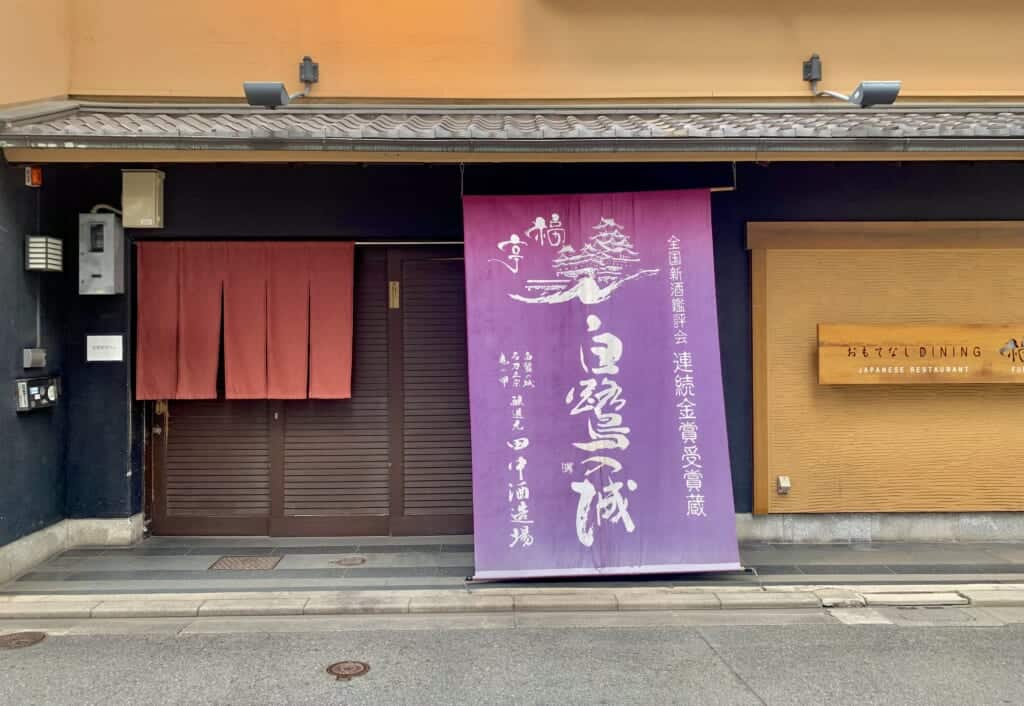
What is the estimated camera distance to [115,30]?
8422mm

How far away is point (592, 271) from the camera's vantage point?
23.2 ft

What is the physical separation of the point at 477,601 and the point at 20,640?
3861 mm

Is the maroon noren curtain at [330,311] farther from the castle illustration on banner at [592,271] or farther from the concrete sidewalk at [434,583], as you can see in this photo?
the castle illustration on banner at [592,271]

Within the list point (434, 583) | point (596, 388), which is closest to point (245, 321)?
point (434, 583)

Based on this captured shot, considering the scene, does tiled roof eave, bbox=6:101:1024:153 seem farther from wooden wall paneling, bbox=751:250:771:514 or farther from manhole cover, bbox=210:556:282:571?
manhole cover, bbox=210:556:282:571

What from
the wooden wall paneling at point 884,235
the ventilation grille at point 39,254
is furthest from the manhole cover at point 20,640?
the wooden wall paneling at point 884,235

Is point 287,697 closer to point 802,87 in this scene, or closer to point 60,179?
point 60,179

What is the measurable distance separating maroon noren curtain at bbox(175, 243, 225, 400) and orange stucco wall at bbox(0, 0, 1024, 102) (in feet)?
6.89

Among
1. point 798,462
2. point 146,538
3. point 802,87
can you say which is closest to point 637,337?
point 798,462

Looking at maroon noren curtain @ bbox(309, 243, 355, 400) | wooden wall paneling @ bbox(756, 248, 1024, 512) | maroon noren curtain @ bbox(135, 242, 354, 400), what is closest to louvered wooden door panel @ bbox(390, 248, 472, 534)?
maroon noren curtain @ bbox(309, 243, 355, 400)

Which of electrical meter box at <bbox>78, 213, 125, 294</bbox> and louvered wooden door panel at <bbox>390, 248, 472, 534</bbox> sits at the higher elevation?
electrical meter box at <bbox>78, 213, 125, 294</bbox>

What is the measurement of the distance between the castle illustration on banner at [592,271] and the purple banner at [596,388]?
1cm

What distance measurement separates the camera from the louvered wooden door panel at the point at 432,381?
855cm

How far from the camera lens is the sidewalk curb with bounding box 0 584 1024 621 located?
6270 millimetres
